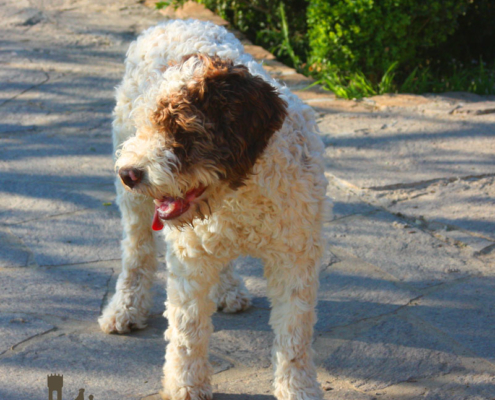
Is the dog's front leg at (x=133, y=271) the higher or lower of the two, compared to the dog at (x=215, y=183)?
lower

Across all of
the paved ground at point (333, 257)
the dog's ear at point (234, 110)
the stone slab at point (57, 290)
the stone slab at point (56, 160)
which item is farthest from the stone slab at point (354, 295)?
the stone slab at point (56, 160)

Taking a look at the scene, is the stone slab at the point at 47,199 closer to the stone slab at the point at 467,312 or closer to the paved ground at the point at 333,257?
the paved ground at the point at 333,257

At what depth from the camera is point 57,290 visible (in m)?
3.84

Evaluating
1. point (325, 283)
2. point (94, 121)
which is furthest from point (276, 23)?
point (325, 283)

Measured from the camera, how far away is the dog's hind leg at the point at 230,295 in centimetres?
370

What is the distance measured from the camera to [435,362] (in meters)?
3.24

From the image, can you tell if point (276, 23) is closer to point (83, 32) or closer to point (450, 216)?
point (83, 32)

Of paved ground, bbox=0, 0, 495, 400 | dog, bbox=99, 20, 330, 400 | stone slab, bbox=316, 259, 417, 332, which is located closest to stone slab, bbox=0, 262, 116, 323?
paved ground, bbox=0, 0, 495, 400

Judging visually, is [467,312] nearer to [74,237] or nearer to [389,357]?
[389,357]

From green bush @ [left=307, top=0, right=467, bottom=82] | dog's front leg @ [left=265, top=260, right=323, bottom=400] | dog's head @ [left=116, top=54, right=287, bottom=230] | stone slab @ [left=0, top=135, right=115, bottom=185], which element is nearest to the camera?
dog's head @ [left=116, top=54, right=287, bottom=230]

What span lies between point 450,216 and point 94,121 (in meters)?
3.69

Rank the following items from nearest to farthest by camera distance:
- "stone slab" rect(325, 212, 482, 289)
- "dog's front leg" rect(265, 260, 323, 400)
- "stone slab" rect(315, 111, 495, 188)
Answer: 1. "dog's front leg" rect(265, 260, 323, 400)
2. "stone slab" rect(325, 212, 482, 289)
3. "stone slab" rect(315, 111, 495, 188)

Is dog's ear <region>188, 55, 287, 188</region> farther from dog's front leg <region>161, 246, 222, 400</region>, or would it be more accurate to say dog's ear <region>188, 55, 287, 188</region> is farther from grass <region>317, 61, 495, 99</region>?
grass <region>317, 61, 495, 99</region>

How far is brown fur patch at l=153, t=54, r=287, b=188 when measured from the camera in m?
2.32
